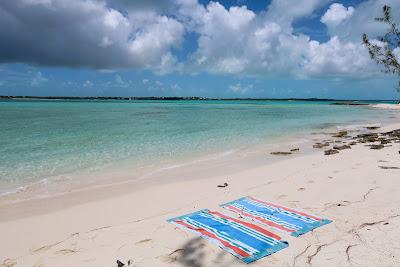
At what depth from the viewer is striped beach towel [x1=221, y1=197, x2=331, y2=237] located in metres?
4.95

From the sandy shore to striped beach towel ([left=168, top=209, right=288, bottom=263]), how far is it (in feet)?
0.43

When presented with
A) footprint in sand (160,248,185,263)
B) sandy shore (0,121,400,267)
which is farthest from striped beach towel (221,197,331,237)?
footprint in sand (160,248,185,263)

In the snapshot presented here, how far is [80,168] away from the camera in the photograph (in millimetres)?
10414

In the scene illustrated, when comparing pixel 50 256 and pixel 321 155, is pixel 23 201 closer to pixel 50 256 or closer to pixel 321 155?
pixel 50 256

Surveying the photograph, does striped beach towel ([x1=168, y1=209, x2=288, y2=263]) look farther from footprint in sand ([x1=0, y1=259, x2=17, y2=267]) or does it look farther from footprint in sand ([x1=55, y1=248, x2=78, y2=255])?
footprint in sand ([x1=0, y1=259, x2=17, y2=267])

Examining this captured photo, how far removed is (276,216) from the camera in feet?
17.9

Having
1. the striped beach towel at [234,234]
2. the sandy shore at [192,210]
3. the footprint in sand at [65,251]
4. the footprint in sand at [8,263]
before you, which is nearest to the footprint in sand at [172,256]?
the sandy shore at [192,210]

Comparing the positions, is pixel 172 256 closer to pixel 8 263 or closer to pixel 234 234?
pixel 234 234

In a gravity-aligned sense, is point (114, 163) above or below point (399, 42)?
below

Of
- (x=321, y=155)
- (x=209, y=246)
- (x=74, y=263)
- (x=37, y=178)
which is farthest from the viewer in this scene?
(x=321, y=155)

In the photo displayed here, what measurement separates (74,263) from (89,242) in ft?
2.00

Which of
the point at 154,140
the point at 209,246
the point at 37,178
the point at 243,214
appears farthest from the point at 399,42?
the point at 154,140

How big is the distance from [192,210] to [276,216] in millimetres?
1549

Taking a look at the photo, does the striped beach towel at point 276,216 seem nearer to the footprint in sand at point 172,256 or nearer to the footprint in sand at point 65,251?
the footprint in sand at point 172,256
